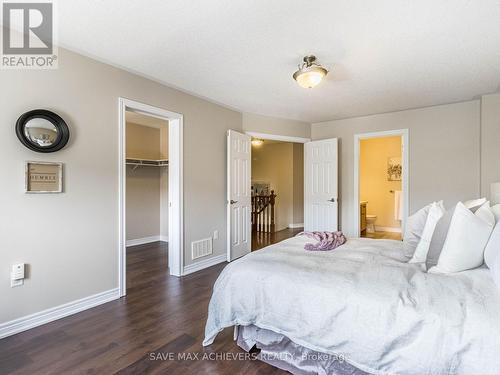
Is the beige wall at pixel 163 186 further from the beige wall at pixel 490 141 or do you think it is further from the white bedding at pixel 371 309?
the beige wall at pixel 490 141

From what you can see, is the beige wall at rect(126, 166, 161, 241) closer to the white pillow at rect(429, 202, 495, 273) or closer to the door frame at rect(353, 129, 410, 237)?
the door frame at rect(353, 129, 410, 237)

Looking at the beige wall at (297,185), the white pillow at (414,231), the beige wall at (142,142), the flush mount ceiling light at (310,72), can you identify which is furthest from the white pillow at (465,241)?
the beige wall at (297,185)

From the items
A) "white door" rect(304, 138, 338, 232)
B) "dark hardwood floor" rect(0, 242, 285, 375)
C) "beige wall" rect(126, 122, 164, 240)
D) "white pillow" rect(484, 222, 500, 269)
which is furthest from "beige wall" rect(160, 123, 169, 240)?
"white pillow" rect(484, 222, 500, 269)

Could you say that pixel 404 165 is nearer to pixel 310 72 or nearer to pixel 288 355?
pixel 310 72

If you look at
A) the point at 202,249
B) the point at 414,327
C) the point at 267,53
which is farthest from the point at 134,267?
the point at 414,327

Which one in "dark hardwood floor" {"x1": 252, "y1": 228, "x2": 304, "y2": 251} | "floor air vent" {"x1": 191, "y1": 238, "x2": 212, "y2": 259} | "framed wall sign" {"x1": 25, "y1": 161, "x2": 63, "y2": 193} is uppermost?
"framed wall sign" {"x1": 25, "y1": 161, "x2": 63, "y2": 193}

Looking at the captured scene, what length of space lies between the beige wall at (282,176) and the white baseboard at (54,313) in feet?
16.7

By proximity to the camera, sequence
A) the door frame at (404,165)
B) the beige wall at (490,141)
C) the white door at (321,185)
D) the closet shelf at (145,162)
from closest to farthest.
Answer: the beige wall at (490,141), the door frame at (404,165), the white door at (321,185), the closet shelf at (145,162)

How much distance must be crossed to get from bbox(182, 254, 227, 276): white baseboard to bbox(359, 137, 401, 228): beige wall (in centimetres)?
456

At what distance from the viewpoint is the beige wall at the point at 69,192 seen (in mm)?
2225

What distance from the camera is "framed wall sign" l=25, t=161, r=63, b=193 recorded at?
2.30 metres

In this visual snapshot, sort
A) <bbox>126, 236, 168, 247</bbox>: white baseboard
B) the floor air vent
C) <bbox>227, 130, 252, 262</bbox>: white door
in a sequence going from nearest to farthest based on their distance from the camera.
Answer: the floor air vent → <bbox>227, 130, 252, 262</bbox>: white door → <bbox>126, 236, 168, 247</bbox>: white baseboard

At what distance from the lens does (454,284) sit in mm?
1441

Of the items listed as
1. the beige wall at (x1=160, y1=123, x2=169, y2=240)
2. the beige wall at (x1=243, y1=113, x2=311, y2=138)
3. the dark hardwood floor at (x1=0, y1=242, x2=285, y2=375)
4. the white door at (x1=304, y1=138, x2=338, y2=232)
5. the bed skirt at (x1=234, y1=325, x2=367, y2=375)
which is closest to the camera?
the bed skirt at (x1=234, y1=325, x2=367, y2=375)
